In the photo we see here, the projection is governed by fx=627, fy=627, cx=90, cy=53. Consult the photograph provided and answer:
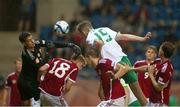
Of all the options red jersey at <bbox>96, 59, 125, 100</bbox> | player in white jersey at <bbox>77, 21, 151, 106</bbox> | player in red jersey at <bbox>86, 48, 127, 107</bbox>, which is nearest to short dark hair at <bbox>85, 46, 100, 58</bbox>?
player in white jersey at <bbox>77, 21, 151, 106</bbox>

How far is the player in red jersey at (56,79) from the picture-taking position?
10.0 metres

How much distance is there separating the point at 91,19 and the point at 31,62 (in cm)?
1001

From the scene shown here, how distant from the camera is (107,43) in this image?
373 inches

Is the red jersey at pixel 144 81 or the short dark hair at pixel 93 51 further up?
the short dark hair at pixel 93 51

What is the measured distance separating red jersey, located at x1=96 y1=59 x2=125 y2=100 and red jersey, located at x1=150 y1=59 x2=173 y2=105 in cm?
70

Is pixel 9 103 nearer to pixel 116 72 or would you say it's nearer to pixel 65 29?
pixel 65 29

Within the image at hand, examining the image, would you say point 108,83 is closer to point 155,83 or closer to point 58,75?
point 155,83

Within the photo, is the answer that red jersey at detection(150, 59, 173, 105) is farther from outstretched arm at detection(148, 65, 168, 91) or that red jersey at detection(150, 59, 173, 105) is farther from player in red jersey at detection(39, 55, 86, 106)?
player in red jersey at detection(39, 55, 86, 106)

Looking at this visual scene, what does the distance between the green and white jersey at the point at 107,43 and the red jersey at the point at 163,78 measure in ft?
2.12

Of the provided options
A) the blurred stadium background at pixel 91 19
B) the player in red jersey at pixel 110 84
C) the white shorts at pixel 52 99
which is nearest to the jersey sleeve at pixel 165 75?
the player in red jersey at pixel 110 84

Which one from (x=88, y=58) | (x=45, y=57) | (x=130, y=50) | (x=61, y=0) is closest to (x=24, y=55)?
(x=45, y=57)

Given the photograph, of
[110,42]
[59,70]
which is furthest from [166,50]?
[59,70]

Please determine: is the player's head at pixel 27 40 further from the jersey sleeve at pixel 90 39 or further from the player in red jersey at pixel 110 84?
the player in red jersey at pixel 110 84

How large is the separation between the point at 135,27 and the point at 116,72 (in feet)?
34.8
